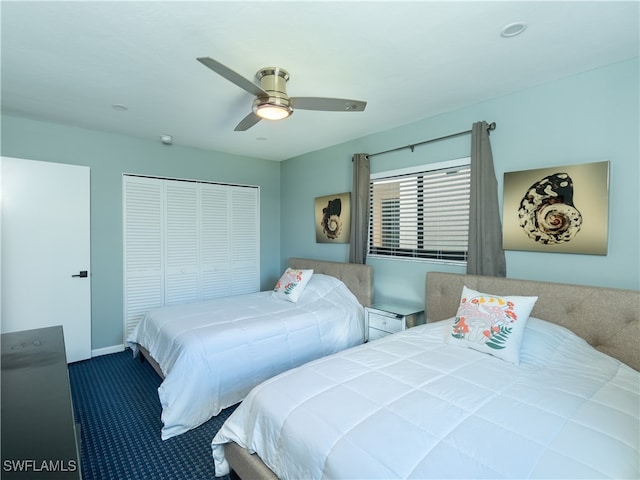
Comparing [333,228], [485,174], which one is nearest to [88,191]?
[333,228]

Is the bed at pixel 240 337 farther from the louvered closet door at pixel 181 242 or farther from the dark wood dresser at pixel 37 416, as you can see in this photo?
the louvered closet door at pixel 181 242

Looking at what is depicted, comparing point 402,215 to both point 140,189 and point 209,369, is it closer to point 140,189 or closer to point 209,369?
point 209,369

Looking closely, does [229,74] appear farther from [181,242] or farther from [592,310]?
[181,242]

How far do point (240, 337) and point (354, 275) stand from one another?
1518 mm

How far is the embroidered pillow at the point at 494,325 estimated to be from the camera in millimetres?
1824

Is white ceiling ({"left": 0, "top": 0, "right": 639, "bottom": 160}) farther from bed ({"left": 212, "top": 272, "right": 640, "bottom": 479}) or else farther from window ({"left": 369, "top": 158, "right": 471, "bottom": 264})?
bed ({"left": 212, "top": 272, "right": 640, "bottom": 479})

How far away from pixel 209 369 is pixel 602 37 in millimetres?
3303

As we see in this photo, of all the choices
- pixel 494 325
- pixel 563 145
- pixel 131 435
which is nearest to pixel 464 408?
pixel 494 325

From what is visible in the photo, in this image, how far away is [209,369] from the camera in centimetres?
233

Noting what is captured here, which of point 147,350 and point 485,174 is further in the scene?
point 147,350

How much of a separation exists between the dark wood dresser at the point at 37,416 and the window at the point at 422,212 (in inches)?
112

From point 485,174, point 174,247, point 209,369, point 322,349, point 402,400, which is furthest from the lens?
point 174,247

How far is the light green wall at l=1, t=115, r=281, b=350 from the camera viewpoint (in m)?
3.19

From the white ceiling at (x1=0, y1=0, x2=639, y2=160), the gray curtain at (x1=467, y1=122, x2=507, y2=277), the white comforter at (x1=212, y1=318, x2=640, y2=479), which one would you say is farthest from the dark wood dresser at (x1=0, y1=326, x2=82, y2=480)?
the gray curtain at (x1=467, y1=122, x2=507, y2=277)
